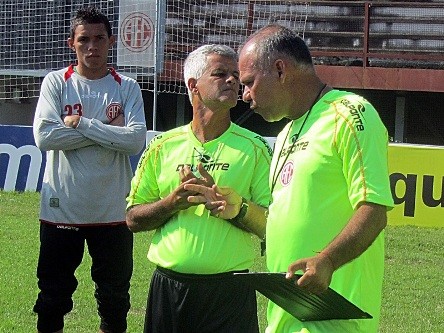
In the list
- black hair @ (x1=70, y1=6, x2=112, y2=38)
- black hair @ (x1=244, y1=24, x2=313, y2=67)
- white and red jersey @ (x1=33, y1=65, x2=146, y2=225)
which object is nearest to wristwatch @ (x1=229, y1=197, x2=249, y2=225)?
black hair @ (x1=244, y1=24, x2=313, y2=67)

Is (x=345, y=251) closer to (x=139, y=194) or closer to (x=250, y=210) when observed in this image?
(x=250, y=210)

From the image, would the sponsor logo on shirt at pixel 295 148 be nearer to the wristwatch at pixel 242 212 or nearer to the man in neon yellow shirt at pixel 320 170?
the man in neon yellow shirt at pixel 320 170

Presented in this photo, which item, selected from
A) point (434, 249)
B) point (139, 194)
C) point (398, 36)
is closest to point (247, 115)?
point (398, 36)

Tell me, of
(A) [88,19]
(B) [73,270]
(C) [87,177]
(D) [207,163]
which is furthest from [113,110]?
(D) [207,163]

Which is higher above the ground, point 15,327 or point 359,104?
point 359,104

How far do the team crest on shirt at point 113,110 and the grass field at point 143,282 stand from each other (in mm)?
1715

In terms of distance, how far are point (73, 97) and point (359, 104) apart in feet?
10.1

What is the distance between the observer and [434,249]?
11.1 m

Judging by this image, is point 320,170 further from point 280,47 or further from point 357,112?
point 280,47

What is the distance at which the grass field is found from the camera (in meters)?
7.43

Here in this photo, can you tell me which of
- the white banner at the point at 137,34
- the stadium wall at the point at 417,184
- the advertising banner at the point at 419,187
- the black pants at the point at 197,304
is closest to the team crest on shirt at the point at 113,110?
the black pants at the point at 197,304

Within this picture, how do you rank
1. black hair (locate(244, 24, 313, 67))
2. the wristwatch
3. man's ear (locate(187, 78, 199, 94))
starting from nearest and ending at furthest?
1. black hair (locate(244, 24, 313, 67))
2. the wristwatch
3. man's ear (locate(187, 78, 199, 94))

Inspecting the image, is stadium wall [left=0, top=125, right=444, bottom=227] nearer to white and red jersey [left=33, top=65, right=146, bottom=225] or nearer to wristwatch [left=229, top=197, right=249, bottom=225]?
white and red jersey [left=33, top=65, right=146, bottom=225]

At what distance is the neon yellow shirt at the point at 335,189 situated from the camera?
3.40 m
